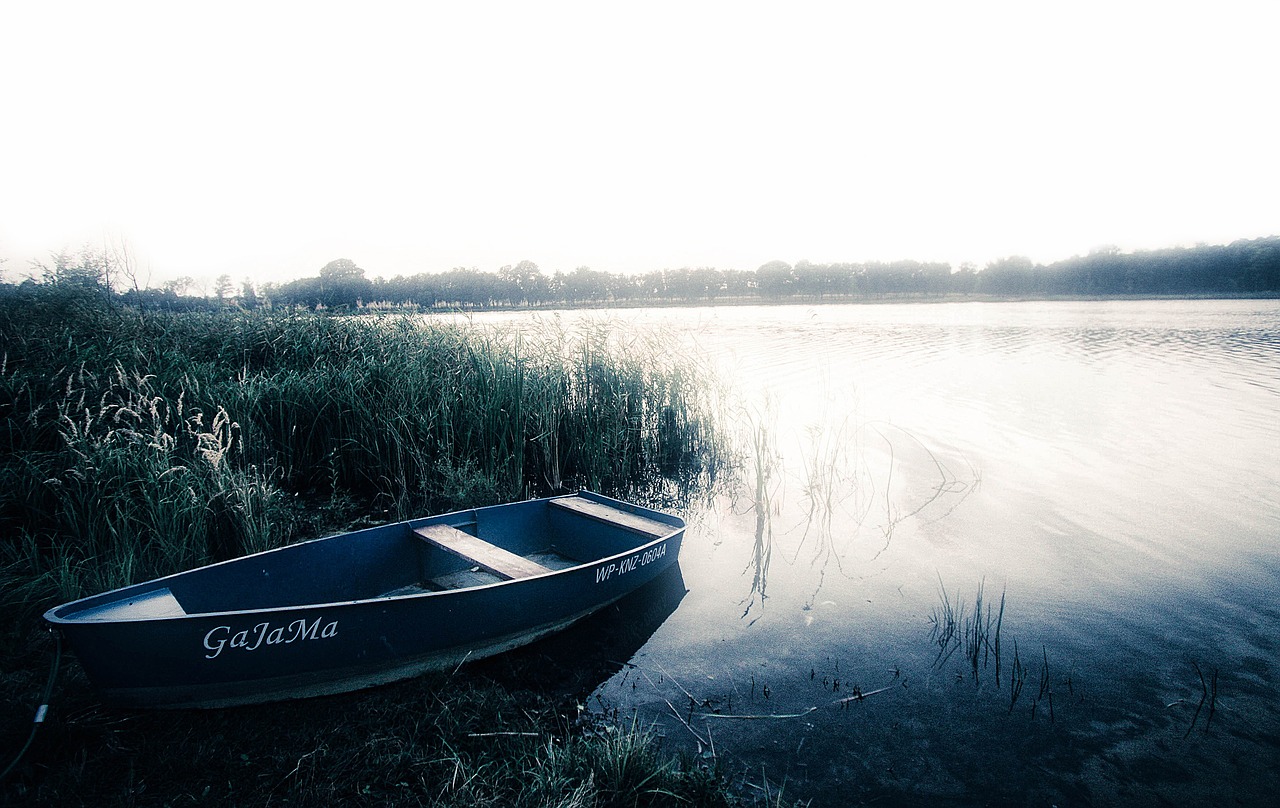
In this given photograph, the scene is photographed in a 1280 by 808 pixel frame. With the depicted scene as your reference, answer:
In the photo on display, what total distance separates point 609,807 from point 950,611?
4213 mm

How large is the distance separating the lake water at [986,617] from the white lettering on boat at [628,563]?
653mm

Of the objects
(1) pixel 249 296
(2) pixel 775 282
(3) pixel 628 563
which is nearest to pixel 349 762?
(3) pixel 628 563

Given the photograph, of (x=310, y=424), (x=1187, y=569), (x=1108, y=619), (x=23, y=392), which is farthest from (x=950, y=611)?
(x=23, y=392)

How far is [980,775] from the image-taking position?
4.03 meters

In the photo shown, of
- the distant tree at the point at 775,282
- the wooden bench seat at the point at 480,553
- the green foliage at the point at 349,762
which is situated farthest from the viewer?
the distant tree at the point at 775,282

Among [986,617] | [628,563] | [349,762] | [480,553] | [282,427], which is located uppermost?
[282,427]

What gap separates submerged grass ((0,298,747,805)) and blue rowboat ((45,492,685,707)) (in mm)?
243

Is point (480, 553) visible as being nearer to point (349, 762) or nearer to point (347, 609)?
point (347, 609)

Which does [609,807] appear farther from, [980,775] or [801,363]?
[801,363]

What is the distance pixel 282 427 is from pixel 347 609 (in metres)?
5.17

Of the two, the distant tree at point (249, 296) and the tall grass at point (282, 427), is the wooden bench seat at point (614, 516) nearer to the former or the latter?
the tall grass at point (282, 427)

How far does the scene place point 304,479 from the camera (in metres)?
8.65

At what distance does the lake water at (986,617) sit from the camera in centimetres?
414

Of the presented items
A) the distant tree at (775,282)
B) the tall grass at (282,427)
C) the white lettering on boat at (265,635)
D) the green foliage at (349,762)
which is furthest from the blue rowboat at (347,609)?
the distant tree at (775,282)
